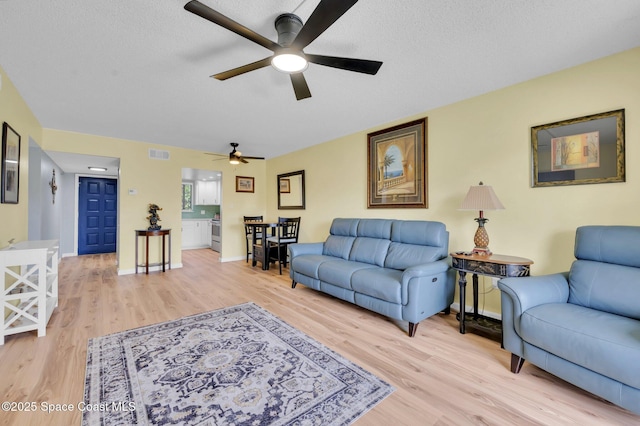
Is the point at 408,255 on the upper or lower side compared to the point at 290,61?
lower

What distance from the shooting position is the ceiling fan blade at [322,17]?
4.31 feet

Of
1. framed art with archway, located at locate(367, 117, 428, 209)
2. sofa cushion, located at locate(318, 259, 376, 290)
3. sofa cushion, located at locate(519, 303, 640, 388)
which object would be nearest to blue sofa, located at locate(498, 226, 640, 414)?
sofa cushion, located at locate(519, 303, 640, 388)

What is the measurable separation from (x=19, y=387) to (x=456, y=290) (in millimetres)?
3652

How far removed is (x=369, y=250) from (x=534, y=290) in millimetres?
1762

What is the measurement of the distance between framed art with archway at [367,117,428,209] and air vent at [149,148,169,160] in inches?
150

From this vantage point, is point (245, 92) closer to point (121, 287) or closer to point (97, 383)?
point (97, 383)

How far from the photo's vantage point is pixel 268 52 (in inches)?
84.8

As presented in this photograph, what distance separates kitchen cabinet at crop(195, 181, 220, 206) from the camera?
26.1ft

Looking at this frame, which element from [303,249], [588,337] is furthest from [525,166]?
[303,249]

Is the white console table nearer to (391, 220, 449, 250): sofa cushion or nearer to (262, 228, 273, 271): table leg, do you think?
(262, 228, 273, 271): table leg

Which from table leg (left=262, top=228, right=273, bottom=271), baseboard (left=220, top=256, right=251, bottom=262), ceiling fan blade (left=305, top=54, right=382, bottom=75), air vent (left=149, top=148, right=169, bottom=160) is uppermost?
air vent (left=149, top=148, right=169, bottom=160)

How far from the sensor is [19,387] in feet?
5.41

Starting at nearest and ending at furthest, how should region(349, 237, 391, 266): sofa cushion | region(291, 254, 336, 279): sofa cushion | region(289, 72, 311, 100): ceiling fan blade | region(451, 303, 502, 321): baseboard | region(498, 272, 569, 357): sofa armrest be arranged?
region(498, 272, 569, 357): sofa armrest
region(289, 72, 311, 100): ceiling fan blade
region(451, 303, 502, 321): baseboard
region(349, 237, 391, 266): sofa cushion
region(291, 254, 336, 279): sofa cushion

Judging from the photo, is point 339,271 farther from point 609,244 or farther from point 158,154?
point 158,154
